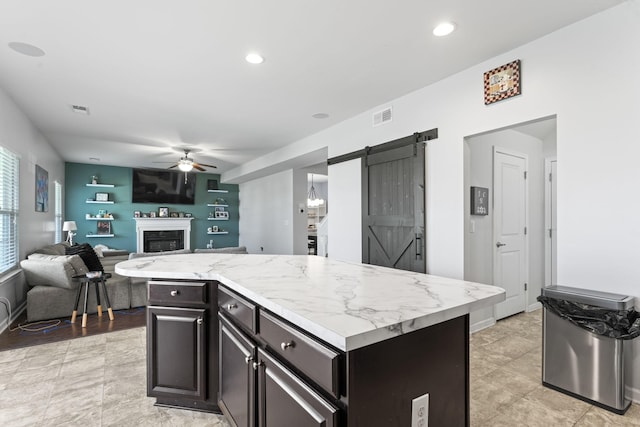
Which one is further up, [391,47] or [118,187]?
[391,47]

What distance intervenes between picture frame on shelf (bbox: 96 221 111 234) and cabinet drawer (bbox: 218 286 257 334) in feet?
26.8

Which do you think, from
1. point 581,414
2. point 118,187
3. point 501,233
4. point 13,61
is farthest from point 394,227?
point 118,187

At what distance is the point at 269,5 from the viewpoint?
2.21m

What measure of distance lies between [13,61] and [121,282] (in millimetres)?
2703

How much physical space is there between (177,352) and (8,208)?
136 inches

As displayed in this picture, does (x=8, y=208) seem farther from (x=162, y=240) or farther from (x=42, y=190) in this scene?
(x=162, y=240)

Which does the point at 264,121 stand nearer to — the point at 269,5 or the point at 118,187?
the point at 269,5

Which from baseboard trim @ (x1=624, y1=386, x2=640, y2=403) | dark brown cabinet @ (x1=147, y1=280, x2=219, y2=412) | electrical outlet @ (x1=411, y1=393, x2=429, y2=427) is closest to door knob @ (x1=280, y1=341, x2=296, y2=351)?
electrical outlet @ (x1=411, y1=393, x2=429, y2=427)

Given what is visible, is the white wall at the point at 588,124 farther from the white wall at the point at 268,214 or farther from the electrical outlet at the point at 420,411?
the white wall at the point at 268,214

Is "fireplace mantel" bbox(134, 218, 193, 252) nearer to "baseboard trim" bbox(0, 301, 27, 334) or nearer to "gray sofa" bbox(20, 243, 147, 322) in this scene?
"baseboard trim" bbox(0, 301, 27, 334)

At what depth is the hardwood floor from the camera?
10.8 feet

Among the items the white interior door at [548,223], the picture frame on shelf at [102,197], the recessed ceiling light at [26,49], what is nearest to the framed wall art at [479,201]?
the white interior door at [548,223]

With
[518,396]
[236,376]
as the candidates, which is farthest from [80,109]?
[518,396]

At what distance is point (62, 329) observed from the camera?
3643 millimetres
